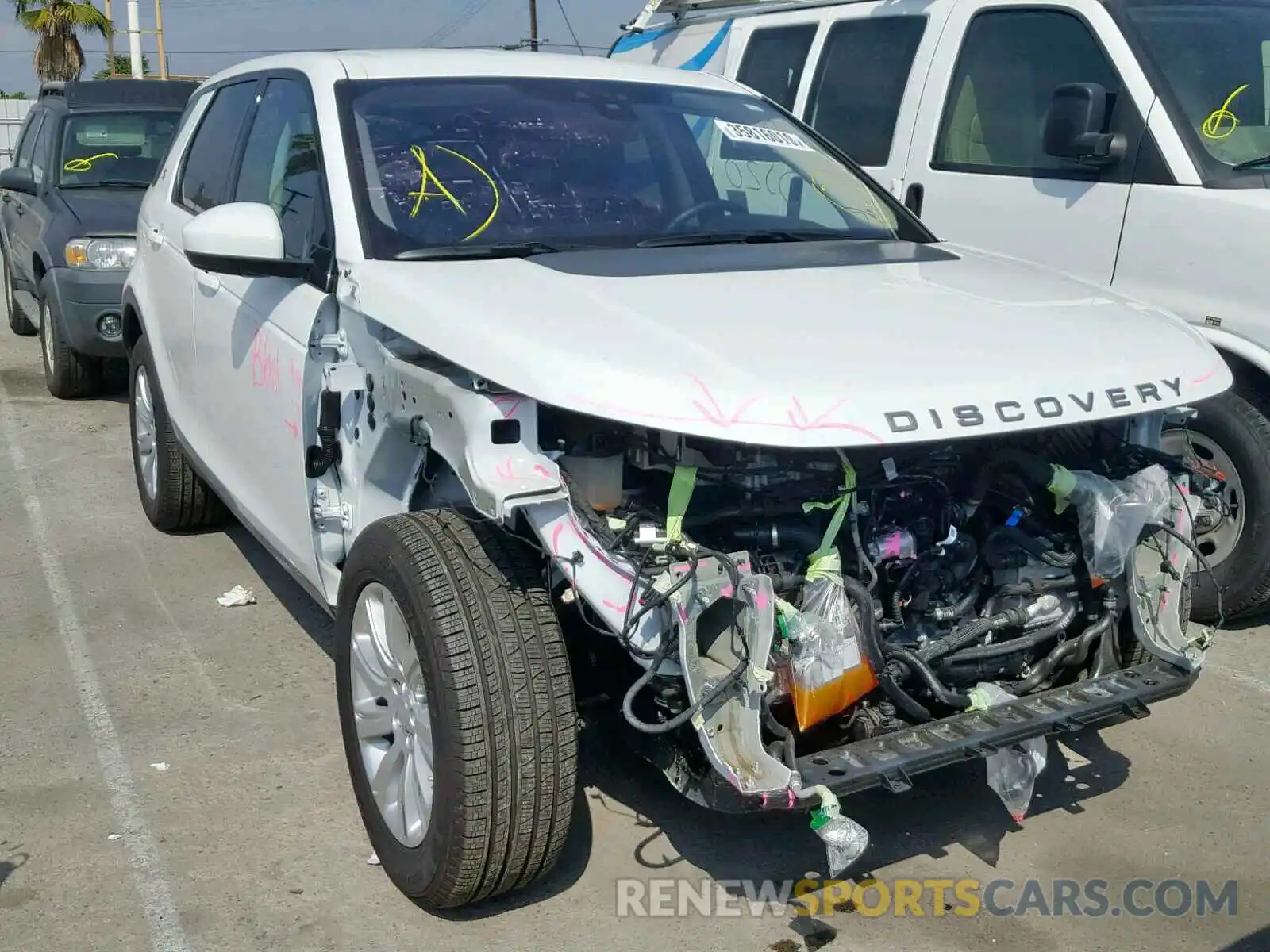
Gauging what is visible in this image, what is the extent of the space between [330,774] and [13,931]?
37.6 inches

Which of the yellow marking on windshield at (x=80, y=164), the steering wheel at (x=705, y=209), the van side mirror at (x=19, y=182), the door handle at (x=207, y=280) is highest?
the steering wheel at (x=705, y=209)

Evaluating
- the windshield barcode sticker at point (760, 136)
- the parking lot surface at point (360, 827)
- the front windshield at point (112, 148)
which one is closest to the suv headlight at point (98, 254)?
the front windshield at point (112, 148)

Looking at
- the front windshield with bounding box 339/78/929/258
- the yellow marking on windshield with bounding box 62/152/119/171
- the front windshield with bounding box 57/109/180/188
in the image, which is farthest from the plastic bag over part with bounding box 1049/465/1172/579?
the yellow marking on windshield with bounding box 62/152/119/171

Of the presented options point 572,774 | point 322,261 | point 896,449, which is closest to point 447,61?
point 322,261

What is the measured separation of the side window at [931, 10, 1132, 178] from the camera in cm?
532

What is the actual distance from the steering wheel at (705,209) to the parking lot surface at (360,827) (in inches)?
60.1

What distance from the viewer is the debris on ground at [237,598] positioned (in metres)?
5.12

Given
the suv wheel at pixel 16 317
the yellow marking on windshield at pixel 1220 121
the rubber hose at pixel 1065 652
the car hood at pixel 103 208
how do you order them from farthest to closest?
1. the suv wheel at pixel 16 317
2. the car hood at pixel 103 208
3. the yellow marking on windshield at pixel 1220 121
4. the rubber hose at pixel 1065 652

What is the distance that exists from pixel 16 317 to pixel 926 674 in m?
9.82

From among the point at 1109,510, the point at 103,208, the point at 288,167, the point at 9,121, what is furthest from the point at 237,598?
the point at 9,121

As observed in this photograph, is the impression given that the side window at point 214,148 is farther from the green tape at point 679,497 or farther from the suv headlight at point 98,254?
the suv headlight at point 98,254

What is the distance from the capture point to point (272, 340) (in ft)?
12.7

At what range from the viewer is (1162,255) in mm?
4891

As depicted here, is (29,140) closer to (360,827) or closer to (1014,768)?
(360,827)
